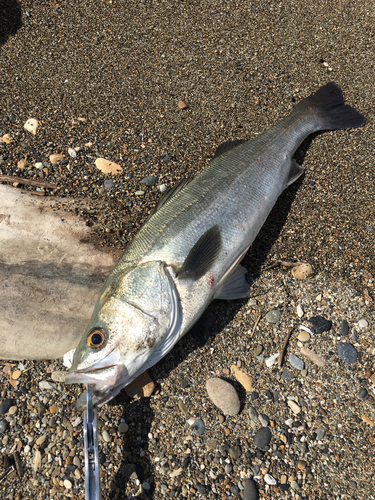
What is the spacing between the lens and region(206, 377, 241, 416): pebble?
2.67m

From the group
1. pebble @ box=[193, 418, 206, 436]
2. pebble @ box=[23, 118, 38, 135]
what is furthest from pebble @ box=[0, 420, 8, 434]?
pebble @ box=[23, 118, 38, 135]

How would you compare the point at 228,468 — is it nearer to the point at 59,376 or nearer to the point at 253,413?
the point at 253,413

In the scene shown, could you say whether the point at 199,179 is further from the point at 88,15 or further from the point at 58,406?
the point at 88,15

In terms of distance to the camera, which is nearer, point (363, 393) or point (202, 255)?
point (202, 255)

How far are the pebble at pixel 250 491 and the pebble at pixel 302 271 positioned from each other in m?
1.78

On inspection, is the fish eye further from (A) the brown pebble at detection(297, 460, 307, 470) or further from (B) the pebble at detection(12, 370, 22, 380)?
(A) the brown pebble at detection(297, 460, 307, 470)

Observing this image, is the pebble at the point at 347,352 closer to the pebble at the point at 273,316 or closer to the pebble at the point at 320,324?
the pebble at the point at 320,324

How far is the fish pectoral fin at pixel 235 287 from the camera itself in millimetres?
2906

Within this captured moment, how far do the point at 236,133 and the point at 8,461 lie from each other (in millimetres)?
3953

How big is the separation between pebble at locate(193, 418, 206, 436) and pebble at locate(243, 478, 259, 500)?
0.47 m

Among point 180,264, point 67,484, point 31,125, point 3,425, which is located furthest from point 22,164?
point 67,484

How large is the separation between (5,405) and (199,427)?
5.22 ft

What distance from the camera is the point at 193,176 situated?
3723mm

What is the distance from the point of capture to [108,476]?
2.46 metres
